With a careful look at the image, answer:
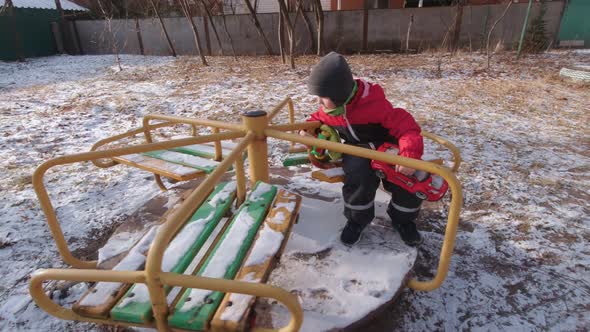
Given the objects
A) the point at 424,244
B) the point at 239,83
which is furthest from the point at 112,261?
the point at 239,83

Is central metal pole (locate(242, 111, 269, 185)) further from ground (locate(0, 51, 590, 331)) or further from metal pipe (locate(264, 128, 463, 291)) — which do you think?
ground (locate(0, 51, 590, 331))

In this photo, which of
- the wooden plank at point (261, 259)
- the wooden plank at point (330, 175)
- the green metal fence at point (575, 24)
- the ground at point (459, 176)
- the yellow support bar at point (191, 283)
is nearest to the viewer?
A: the yellow support bar at point (191, 283)

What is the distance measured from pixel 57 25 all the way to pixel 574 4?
18042mm

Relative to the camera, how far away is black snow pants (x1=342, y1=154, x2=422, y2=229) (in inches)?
78.1

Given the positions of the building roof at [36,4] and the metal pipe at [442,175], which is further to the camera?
the building roof at [36,4]

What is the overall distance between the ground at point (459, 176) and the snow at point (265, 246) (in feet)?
2.34

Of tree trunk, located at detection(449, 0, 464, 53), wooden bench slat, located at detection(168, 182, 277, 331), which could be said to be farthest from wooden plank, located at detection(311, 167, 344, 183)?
tree trunk, located at detection(449, 0, 464, 53)

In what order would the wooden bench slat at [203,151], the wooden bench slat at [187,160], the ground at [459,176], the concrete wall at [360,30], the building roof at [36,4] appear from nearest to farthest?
1. the ground at [459,176]
2. the wooden bench slat at [187,160]
3. the wooden bench slat at [203,151]
4. the concrete wall at [360,30]
5. the building roof at [36,4]

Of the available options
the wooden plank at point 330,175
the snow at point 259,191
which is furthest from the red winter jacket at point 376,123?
the snow at point 259,191

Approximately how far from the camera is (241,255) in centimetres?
158

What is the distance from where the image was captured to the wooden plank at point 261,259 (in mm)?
1271

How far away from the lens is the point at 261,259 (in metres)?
1.58

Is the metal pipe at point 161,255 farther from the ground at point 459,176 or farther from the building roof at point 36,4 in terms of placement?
the building roof at point 36,4

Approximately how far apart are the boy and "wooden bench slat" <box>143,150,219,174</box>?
91 cm
